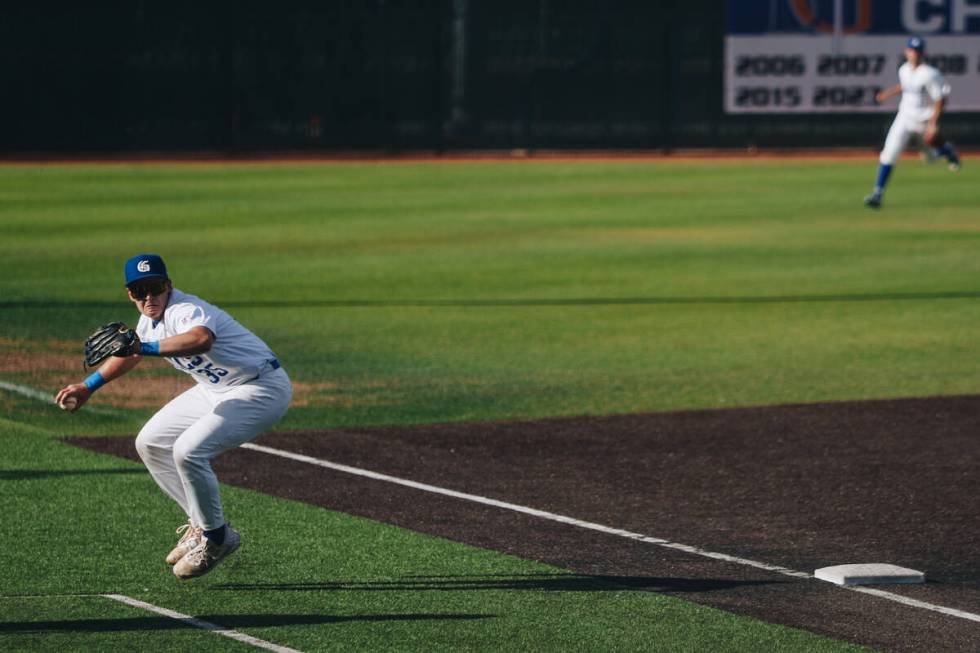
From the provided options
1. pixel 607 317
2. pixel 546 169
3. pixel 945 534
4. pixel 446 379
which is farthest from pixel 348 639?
pixel 546 169

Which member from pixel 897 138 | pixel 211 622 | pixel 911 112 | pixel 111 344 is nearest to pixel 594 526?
pixel 211 622

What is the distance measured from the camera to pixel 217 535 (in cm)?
764

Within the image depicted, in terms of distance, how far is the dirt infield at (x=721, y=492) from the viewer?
7699mm

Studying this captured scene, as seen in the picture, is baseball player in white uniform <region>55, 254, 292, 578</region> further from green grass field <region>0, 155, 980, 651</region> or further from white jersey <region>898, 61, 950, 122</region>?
white jersey <region>898, 61, 950, 122</region>

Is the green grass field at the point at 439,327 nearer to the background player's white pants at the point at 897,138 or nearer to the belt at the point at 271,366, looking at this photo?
the belt at the point at 271,366

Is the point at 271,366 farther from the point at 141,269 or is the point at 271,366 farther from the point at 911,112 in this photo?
the point at 911,112

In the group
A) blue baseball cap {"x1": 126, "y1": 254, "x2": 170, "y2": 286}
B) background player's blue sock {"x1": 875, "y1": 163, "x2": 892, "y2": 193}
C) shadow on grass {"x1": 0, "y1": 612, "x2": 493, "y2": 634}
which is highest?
blue baseball cap {"x1": 126, "y1": 254, "x2": 170, "y2": 286}

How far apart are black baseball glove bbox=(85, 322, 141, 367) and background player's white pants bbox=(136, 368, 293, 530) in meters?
0.61

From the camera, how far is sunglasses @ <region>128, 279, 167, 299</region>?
24.7ft

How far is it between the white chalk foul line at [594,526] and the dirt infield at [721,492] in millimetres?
66

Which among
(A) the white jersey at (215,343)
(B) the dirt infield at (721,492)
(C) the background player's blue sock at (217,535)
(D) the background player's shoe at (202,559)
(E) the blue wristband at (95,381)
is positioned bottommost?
(B) the dirt infield at (721,492)

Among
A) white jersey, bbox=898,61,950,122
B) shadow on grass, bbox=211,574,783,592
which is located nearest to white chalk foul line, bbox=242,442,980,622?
shadow on grass, bbox=211,574,783,592

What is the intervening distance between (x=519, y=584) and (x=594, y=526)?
1.26m

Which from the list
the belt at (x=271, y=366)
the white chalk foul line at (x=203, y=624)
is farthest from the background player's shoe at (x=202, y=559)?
the belt at (x=271, y=366)
